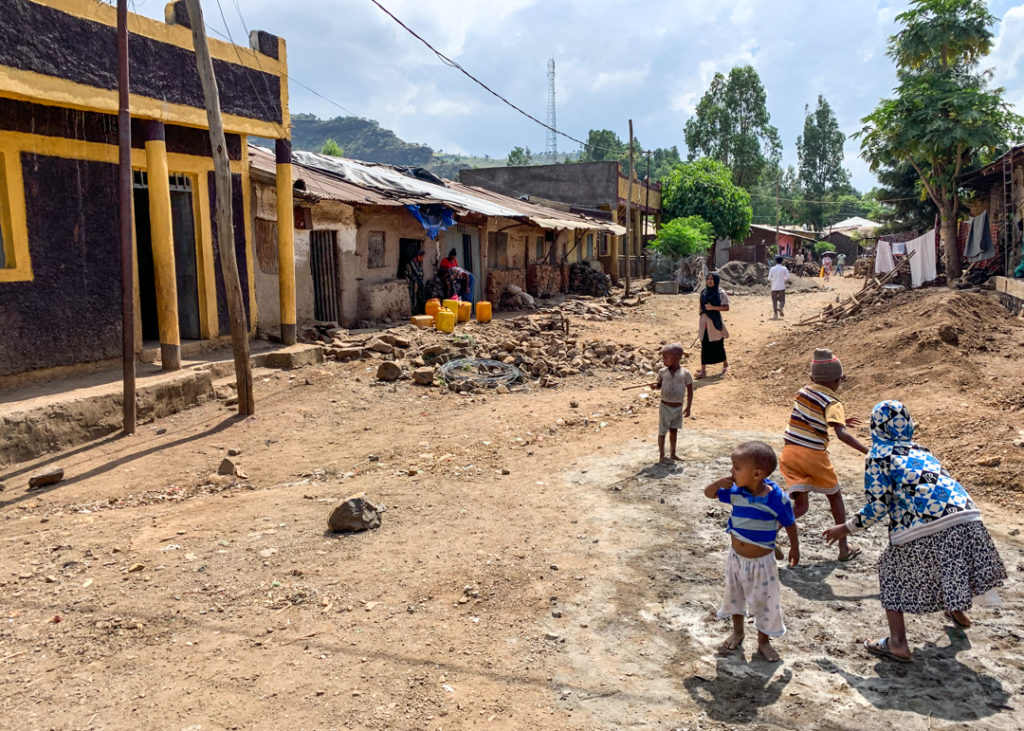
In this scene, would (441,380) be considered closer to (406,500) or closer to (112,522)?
(406,500)

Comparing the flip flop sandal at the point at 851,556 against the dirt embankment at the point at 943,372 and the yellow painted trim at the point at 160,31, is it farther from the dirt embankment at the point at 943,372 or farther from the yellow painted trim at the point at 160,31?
the yellow painted trim at the point at 160,31

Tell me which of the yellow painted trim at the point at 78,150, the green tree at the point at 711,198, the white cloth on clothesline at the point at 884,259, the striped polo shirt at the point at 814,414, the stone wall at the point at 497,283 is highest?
the green tree at the point at 711,198

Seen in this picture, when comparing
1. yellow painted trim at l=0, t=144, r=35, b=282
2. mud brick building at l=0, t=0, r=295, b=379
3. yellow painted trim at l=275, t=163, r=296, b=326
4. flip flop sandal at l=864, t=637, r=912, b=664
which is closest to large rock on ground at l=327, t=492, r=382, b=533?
flip flop sandal at l=864, t=637, r=912, b=664

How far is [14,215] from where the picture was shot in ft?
25.0

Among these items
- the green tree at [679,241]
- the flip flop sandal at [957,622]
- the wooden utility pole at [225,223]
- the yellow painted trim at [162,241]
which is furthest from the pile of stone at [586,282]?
the flip flop sandal at [957,622]

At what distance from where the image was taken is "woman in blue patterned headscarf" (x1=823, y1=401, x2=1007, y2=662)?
3125 mm

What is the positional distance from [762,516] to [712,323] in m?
7.39

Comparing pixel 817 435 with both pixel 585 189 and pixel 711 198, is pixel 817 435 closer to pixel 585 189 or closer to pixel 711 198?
pixel 585 189

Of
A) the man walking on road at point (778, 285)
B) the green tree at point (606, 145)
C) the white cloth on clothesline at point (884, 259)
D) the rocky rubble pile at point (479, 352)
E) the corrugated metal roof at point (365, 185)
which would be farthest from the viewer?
the green tree at point (606, 145)

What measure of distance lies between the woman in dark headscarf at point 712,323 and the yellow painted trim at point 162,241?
6.89 metres

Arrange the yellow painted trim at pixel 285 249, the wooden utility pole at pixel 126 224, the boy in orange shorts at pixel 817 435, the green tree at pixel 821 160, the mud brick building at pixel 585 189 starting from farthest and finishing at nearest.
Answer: the green tree at pixel 821 160
the mud brick building at pixel 585 189
the yellow painted trim at pixel 285 249
the wooden utility pole at pixel 126 224
the boy in orange shorts at pixel 817 435

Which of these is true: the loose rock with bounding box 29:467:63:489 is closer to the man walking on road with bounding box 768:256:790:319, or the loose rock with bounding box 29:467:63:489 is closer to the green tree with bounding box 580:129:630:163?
the man walking on road with bounding box 768:256:790:319

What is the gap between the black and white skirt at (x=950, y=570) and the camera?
3113 mm

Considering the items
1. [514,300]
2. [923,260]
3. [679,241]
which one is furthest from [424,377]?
[679,241]
